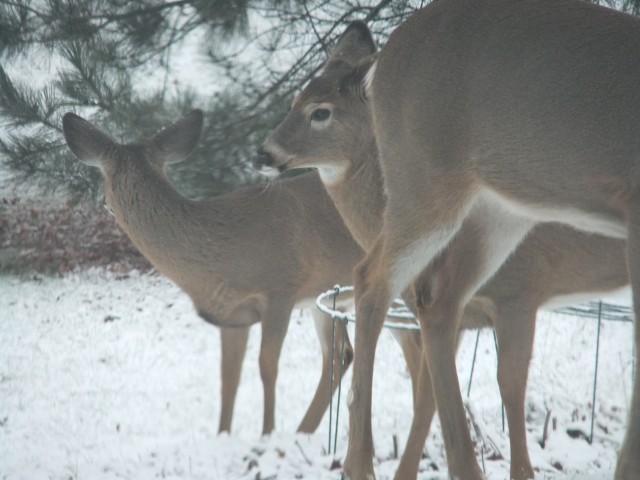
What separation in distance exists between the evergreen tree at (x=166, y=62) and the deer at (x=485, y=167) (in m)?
2.49

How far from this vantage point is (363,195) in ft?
12.9

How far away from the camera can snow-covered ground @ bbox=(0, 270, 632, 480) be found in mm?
4086

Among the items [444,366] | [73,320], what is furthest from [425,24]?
[73,320]

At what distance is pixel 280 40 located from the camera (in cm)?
632

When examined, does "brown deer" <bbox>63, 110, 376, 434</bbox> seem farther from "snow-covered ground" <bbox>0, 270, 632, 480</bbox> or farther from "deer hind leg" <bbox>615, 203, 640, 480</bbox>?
"deer hind leg" <bbox>615, 203, 640, 480</bbox>

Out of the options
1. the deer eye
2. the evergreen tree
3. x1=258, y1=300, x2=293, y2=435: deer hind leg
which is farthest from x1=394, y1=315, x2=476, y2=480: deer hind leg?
the evergreen tree

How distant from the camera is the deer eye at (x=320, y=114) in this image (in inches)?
154

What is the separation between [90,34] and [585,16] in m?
4.26

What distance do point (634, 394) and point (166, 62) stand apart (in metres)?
5.07

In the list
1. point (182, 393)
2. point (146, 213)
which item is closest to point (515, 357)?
point (146, 213)

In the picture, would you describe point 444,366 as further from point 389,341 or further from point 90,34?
point 389,341

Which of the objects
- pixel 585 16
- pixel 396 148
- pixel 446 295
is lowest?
pixel 446 295

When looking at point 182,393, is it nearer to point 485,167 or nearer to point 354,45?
point 354,45

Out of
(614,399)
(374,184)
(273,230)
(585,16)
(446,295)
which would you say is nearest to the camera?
(585,16)
